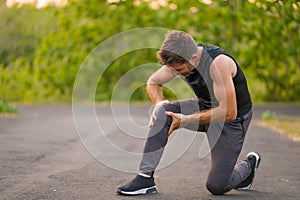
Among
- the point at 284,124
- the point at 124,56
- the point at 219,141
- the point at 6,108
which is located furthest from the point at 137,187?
the point at 124,56

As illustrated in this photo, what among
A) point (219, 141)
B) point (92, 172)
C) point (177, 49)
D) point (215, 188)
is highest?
point (177, 49)

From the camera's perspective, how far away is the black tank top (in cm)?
507

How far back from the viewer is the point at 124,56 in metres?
24.4

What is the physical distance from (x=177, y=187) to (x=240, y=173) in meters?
0.55

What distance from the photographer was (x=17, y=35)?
1051 inches

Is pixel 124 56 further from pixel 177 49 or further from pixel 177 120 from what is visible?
pixel 177 49

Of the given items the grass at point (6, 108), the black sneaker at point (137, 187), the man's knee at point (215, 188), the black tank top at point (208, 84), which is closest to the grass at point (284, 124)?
the grass at point (6, 108)

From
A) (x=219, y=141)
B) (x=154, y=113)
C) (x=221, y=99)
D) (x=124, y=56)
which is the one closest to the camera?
(x=221, y=99)

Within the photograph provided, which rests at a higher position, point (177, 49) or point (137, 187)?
point (177, 49)

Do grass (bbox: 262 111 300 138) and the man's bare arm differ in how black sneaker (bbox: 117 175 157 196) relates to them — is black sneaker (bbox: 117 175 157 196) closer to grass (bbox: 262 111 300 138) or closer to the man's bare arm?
the man's bare arm

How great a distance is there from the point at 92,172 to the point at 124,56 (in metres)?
18.0

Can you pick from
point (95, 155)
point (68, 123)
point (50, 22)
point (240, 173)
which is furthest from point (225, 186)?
point (50, 22)

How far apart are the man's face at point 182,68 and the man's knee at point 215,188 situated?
917mm

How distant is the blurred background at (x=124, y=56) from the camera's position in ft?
73.1
